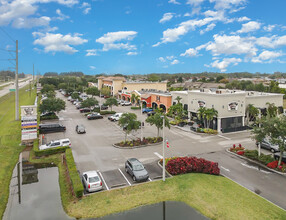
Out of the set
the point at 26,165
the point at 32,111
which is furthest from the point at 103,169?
the point at 32,111

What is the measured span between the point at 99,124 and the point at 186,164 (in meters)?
24.2

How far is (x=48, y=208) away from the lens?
14812mm

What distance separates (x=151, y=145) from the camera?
28.0 metres

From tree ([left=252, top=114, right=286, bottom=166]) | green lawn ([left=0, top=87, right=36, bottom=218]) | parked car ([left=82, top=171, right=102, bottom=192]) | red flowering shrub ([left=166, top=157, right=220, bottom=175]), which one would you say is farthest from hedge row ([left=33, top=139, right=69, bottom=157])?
tree ([left=252, top=114, right=286, bottom=166])

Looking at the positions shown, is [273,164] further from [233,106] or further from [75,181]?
[75,181]

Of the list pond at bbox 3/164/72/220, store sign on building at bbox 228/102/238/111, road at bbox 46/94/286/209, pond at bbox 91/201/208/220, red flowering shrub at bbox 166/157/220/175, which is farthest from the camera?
store sign on building at bbox 228/102/238/111

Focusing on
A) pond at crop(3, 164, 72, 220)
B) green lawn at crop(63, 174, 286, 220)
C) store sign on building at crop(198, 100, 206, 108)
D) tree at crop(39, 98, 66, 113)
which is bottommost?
pond at crop(3, 164, 72, 220)

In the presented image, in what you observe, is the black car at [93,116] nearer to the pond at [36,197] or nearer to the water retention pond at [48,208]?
the pond at [36,197]

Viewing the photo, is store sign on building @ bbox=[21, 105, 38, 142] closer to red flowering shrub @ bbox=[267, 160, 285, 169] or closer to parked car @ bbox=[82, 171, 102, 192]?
parked car @ bbox=[82, 171, 102, 192]

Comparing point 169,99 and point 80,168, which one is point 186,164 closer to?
point 80,168

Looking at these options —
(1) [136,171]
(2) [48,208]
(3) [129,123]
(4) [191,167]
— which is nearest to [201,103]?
(3) [129,123]

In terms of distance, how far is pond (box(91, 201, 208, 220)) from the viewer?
13.6 m

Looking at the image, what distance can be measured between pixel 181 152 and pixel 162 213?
→ 1229 centimetres

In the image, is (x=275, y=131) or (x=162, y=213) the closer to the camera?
(x=162, y=213)
